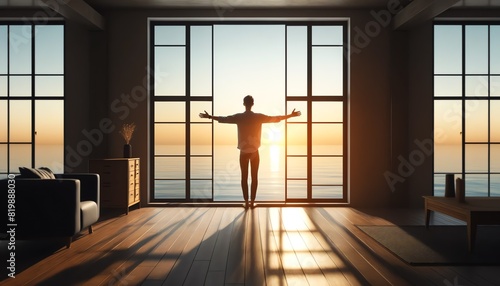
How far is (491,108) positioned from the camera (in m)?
7.85

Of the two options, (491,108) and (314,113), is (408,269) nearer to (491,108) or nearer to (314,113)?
(314,113)

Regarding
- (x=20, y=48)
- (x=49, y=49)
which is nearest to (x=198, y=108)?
(x=49, y=49)

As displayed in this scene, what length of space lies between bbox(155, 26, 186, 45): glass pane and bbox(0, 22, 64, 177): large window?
163 centimetres

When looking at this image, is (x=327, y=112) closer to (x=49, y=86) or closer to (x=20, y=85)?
(x=49, y=86)

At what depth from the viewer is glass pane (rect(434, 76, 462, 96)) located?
7832 mm

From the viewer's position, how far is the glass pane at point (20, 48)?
7815 millimetres

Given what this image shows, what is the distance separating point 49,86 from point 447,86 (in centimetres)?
689

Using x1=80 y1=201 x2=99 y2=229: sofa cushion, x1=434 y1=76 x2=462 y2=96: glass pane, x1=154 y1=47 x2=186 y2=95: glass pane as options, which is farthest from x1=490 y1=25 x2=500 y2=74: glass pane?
x1=80 y1=201 x2=99 y2=229: sofa cushion

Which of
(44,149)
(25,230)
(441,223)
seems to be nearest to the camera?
(25,230)

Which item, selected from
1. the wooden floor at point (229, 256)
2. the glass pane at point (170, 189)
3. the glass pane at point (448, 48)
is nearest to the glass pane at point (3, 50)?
the wooden floor at point (229, 256)

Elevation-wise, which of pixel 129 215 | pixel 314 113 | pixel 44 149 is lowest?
pixel 129 215

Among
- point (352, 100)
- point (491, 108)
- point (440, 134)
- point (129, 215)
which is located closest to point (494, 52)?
point (491, 108)

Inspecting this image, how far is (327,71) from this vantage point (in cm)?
794

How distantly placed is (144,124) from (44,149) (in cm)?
176
